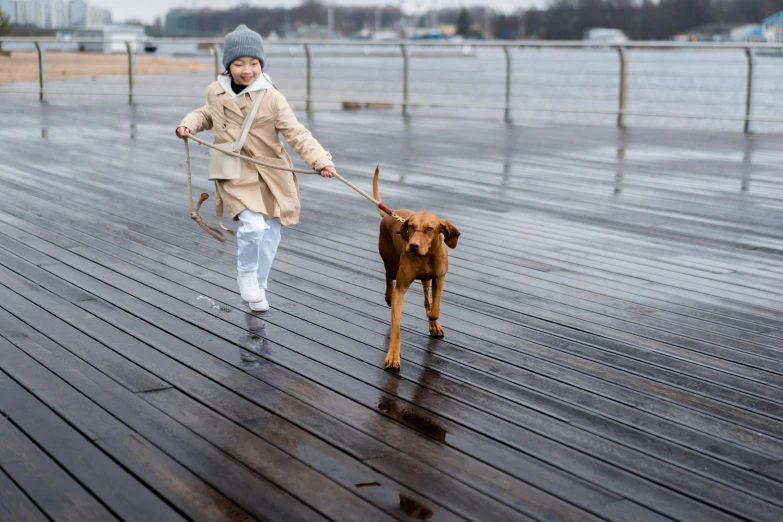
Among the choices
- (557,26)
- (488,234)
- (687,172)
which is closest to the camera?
(488,234)

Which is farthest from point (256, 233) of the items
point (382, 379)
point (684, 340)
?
point (684, 340)

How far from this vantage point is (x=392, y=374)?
3.93 meters

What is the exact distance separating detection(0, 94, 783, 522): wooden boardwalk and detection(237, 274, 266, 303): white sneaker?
0.10 m

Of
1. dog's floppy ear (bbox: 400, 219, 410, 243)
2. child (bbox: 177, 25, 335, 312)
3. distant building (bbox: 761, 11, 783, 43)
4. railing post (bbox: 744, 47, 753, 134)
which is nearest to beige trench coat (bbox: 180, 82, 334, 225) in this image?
child (bbox: 177, 25, 335, 312)

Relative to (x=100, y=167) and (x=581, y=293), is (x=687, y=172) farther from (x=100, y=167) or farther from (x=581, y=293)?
(x=100, y=167)

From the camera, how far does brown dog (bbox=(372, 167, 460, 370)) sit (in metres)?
3.82

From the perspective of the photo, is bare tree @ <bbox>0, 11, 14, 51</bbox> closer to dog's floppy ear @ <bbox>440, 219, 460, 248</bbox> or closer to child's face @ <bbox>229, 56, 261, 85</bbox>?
child's face @ <bbox>229, 56, 261, 85</bbox>

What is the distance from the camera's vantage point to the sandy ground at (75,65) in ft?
63.2

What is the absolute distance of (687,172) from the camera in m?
9.78

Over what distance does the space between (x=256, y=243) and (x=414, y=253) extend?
119 centimetres

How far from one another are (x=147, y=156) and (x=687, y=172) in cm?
553

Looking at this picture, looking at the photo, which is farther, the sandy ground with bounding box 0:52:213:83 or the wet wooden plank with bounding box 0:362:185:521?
the sandy ground with bounding box 0:52:213:83

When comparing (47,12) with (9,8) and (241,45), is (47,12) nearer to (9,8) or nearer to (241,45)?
(9,8)

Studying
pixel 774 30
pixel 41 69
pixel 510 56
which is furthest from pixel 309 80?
pixel 774 30
